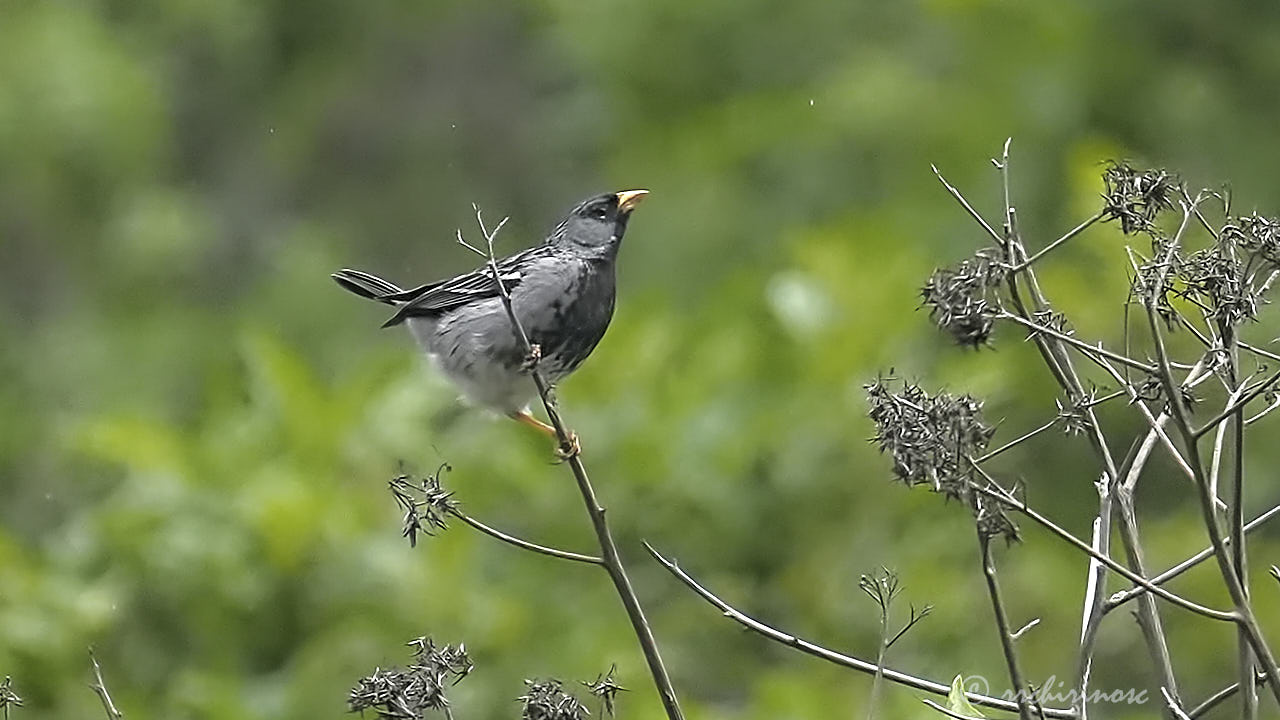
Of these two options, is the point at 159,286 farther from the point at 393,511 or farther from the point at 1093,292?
the point at 1093,292

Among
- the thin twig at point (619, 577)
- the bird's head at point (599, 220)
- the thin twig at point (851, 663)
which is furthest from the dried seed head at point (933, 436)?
the bird's head at point (599, 220)

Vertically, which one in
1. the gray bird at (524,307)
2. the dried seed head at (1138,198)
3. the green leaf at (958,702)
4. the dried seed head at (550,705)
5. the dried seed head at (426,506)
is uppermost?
the gray bird at (524,307)

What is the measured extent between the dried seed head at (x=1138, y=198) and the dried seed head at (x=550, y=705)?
0.90 m

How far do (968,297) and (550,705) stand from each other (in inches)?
27.5

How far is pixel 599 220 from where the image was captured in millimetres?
4207

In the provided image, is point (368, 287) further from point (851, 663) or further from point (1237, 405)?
point (1237, 405)

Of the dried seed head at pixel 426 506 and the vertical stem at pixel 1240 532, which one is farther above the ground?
the dried seed head at pixel 426 506

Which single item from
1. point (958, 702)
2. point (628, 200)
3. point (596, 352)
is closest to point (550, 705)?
point (958, 702)

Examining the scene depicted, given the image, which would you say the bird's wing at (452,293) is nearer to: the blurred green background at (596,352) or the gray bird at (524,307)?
the gray bird at (524,307)

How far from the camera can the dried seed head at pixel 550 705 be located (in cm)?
206

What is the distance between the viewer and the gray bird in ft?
12.6

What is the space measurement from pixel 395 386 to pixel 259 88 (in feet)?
25.7

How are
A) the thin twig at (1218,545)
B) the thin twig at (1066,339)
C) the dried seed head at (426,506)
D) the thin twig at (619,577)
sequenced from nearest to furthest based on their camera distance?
the thin twig at (1218,545)
the thin twig at (1066,339)
the thin twig at (619,577)
the dried seed head at (426,506)

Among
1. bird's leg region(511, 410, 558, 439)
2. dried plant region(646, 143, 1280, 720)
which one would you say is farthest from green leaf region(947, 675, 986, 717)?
bird's leg region(511, 410, 558, 439)
